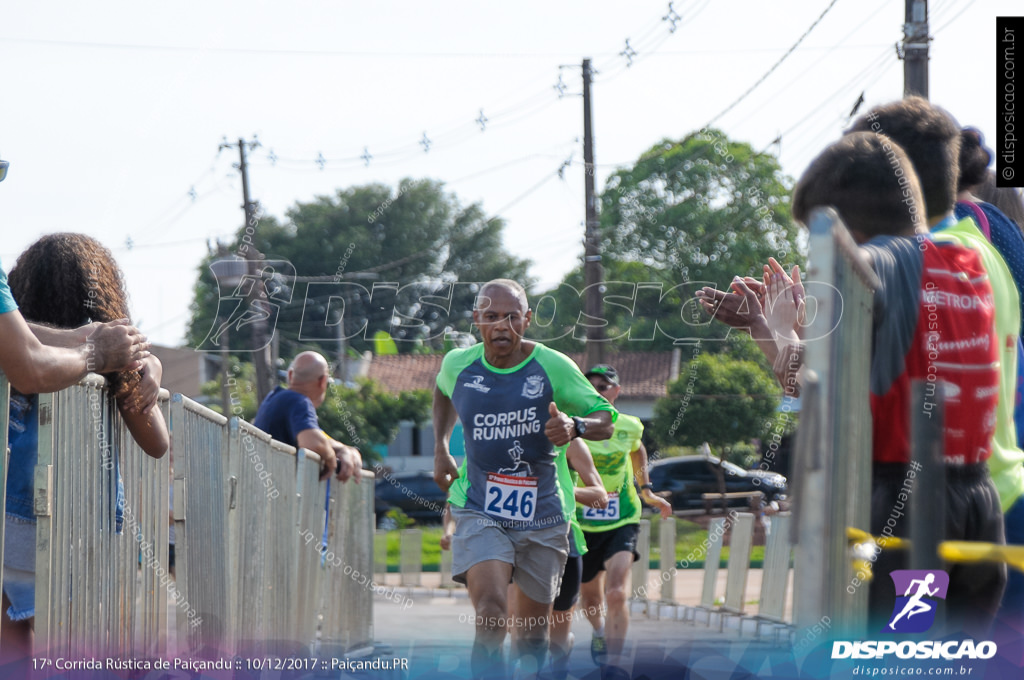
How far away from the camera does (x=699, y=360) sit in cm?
2988

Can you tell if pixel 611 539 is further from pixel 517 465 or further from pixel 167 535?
pixel 167 535

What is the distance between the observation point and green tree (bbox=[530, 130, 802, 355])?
24.6 meters

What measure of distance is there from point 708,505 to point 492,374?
2108 cm

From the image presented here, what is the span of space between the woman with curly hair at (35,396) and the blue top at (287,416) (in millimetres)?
3524

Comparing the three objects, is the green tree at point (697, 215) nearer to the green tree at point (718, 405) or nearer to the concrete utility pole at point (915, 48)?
the green tree at point (718, 405)

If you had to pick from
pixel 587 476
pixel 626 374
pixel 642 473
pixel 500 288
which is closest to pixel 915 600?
pixel 500 288

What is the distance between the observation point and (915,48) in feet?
29.2

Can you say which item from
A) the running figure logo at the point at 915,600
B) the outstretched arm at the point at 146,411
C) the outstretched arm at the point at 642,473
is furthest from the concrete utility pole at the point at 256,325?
the running figure logo at the point at 915,600

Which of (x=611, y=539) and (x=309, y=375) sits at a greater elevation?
(x=309, y=375)

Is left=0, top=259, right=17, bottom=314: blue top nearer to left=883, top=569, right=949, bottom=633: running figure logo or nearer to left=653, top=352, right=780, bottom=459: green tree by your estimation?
left=883, top=569, right=949, bottom=633: running figure logo

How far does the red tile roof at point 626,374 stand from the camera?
130 feet

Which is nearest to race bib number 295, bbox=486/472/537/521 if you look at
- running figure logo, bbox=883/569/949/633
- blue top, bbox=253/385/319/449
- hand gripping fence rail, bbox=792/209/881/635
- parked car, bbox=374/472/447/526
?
blue top, bbox=253/385/319/449

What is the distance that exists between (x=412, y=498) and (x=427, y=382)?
9.97 m

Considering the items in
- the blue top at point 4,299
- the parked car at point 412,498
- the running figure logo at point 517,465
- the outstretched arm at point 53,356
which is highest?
the blue top at point 4,299
